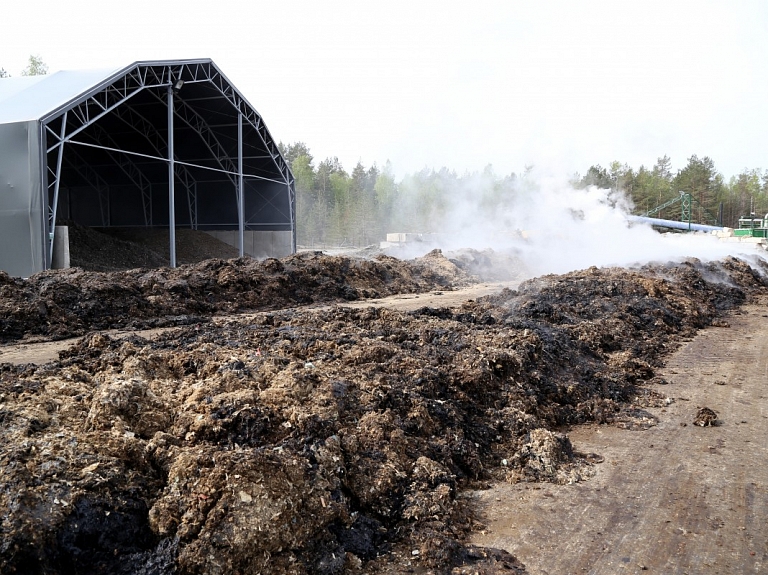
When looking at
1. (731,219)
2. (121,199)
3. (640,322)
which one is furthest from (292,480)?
(731,219)

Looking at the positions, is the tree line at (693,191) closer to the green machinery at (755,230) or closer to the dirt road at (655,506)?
the green machinery at (755,230)

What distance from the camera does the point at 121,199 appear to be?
1478 inches

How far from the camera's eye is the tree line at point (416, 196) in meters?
57.7

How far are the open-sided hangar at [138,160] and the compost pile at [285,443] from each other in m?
12.1

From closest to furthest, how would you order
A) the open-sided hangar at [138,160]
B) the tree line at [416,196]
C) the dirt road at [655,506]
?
the dirt road at [655,506] → the open-sided hangar at [138,160] → the tree line at [416,196]

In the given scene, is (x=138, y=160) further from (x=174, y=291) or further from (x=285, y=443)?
(x=285, y=443)

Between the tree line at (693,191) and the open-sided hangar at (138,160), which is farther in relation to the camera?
the tree line at (693,191)

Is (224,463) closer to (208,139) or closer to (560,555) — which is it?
(560,555)

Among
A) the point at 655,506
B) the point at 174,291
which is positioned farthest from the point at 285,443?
the point at 174,291

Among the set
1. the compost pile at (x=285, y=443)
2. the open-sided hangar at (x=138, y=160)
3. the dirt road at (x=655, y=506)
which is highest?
the open-sided hangar at (x=138, y=160)

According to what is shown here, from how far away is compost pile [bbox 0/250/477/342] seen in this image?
41.5ft

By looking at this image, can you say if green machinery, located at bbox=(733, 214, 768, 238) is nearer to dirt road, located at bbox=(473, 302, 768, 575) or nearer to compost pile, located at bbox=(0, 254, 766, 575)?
compost pile, located at bbox=(0, 254, 766, 575)

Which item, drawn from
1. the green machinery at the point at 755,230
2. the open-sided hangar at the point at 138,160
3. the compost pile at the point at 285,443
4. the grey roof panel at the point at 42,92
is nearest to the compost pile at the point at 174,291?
the open-sided hangar at the point at 138,160

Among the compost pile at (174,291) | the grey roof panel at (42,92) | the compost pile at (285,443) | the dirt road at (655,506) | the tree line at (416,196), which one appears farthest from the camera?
the tree line at (416,196)
